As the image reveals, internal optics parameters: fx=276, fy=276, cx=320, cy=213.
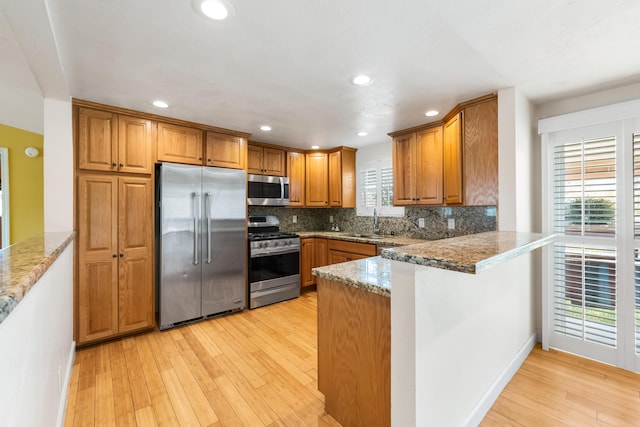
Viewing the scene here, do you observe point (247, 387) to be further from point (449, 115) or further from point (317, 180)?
point (317, 180)

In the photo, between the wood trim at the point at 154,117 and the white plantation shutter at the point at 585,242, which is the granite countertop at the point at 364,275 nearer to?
the white plantation shutter at the point at 585,242

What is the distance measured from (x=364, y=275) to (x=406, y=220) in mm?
2639

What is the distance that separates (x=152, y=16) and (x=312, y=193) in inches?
134

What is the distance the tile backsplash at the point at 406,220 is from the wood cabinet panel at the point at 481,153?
0.70 m

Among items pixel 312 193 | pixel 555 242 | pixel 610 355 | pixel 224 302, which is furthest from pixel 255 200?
pixel 610 355

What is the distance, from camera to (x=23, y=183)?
3.87 m

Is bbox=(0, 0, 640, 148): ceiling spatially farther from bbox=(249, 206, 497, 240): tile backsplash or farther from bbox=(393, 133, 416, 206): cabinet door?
bbox=(249, 206, 497, 240): tile backsplash

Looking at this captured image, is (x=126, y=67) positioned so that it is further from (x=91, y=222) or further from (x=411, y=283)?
(x=411, y=283)

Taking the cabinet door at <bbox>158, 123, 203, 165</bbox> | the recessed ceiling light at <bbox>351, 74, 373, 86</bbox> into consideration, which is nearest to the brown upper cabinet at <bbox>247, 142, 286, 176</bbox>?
the cabinet door at <bbox>158, 123, 203, 165</bbox>

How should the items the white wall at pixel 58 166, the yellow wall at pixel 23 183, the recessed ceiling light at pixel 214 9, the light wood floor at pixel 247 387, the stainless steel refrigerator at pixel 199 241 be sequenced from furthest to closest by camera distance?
the yellow wall at pixel 23 183 → the stainless steel refrigerator at pixel 199 241 → the white wall at pixel 58 166 → the light wood floor at pixel 247 387 → the recessed ceiling light at pixel 214 9

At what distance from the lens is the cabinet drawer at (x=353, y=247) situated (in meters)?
3.64

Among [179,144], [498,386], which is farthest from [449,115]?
[179,144]

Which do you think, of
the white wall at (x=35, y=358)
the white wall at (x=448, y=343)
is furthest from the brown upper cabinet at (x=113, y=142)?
the white wall at (x=448, y=343)

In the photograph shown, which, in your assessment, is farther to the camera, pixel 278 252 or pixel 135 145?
pixel 278 252
